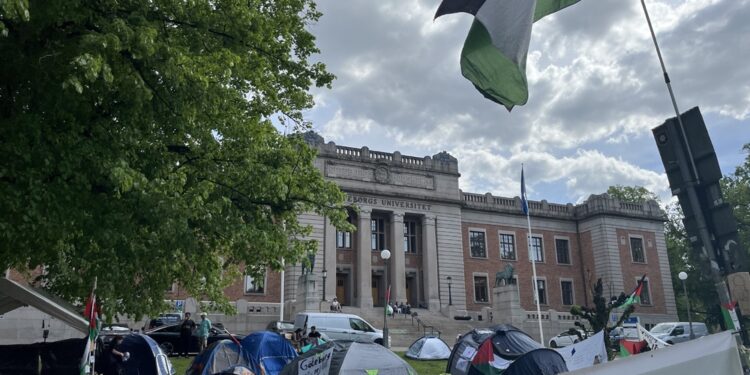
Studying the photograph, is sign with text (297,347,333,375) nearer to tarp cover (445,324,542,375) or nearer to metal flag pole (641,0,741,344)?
tarp cover (445,324,542,375)

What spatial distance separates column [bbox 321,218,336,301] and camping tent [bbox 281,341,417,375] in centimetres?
2637

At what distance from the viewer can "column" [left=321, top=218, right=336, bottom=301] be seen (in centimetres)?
3775

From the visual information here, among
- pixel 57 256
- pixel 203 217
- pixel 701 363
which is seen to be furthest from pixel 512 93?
pixel 57 256

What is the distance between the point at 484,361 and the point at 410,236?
30838 millimetres

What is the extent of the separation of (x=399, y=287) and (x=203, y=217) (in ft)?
103

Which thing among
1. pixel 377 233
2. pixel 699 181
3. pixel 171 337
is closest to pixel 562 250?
pixel 377 233

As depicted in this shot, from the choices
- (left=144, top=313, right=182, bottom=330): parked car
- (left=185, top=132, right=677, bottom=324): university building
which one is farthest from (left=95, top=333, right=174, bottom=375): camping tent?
(left=185, top=132, right=677, bottom=324): university building

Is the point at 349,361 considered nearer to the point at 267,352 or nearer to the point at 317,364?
the point at 317,364

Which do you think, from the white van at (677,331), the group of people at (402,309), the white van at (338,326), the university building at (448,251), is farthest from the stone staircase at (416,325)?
the white van at (677,331)

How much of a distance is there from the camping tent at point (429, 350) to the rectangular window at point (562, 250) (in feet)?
95.2

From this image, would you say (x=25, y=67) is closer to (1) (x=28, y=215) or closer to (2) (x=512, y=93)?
(1) (x=28, y=215)

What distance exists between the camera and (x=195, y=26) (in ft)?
33.5

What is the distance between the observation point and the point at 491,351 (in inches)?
476

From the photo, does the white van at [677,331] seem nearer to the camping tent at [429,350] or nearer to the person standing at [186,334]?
the camping tent at [429,350]
